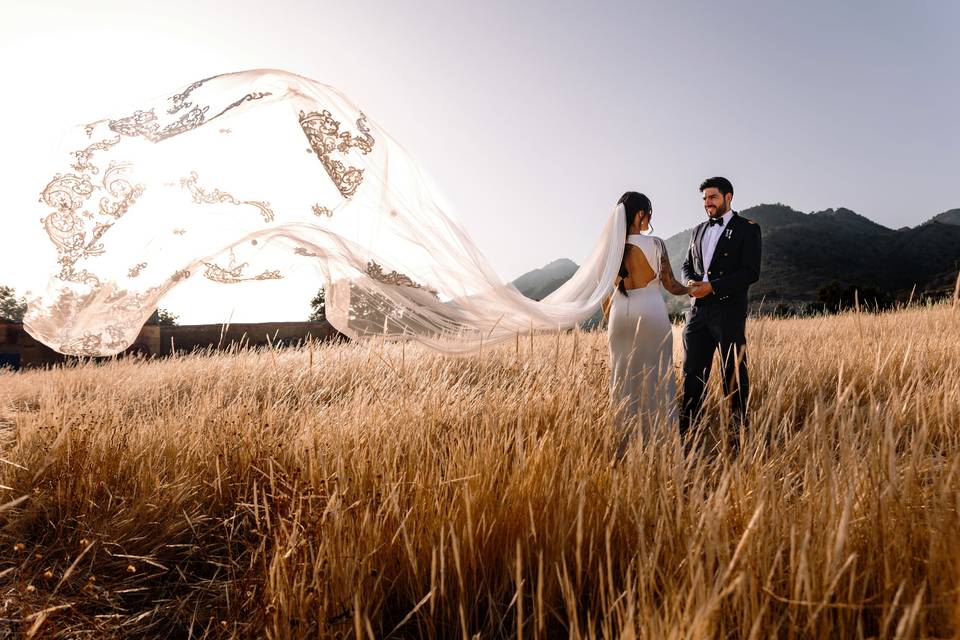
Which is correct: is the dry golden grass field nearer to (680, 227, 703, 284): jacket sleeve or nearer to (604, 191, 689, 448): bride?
(604, 191, 689, 448): bride

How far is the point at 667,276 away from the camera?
4160 mm

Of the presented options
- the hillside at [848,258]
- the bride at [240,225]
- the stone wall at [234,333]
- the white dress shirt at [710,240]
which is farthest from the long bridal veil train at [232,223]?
the hillside at [848,258]

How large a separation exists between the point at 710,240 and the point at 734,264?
0.98 ft

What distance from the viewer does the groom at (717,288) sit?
165 inches

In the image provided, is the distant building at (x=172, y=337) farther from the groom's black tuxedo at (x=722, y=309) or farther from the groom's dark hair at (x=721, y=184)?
the groom's dark hair at (x=721, y=184)

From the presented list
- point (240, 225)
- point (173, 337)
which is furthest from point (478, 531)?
point (173, 337)

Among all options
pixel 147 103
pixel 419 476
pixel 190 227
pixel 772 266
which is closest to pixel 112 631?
pixel 419 476

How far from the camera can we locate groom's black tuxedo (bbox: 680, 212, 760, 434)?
4195 mm

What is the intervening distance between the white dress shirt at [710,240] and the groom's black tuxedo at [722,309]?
0.9 inches

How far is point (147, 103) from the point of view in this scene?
321 centimetres

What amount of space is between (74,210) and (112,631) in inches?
92.3

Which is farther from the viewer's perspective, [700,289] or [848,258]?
[848,258]

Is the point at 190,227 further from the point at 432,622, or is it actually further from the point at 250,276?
the point at 432,622

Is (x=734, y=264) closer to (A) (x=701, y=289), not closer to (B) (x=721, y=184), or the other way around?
(A) (x=701, y=289)
